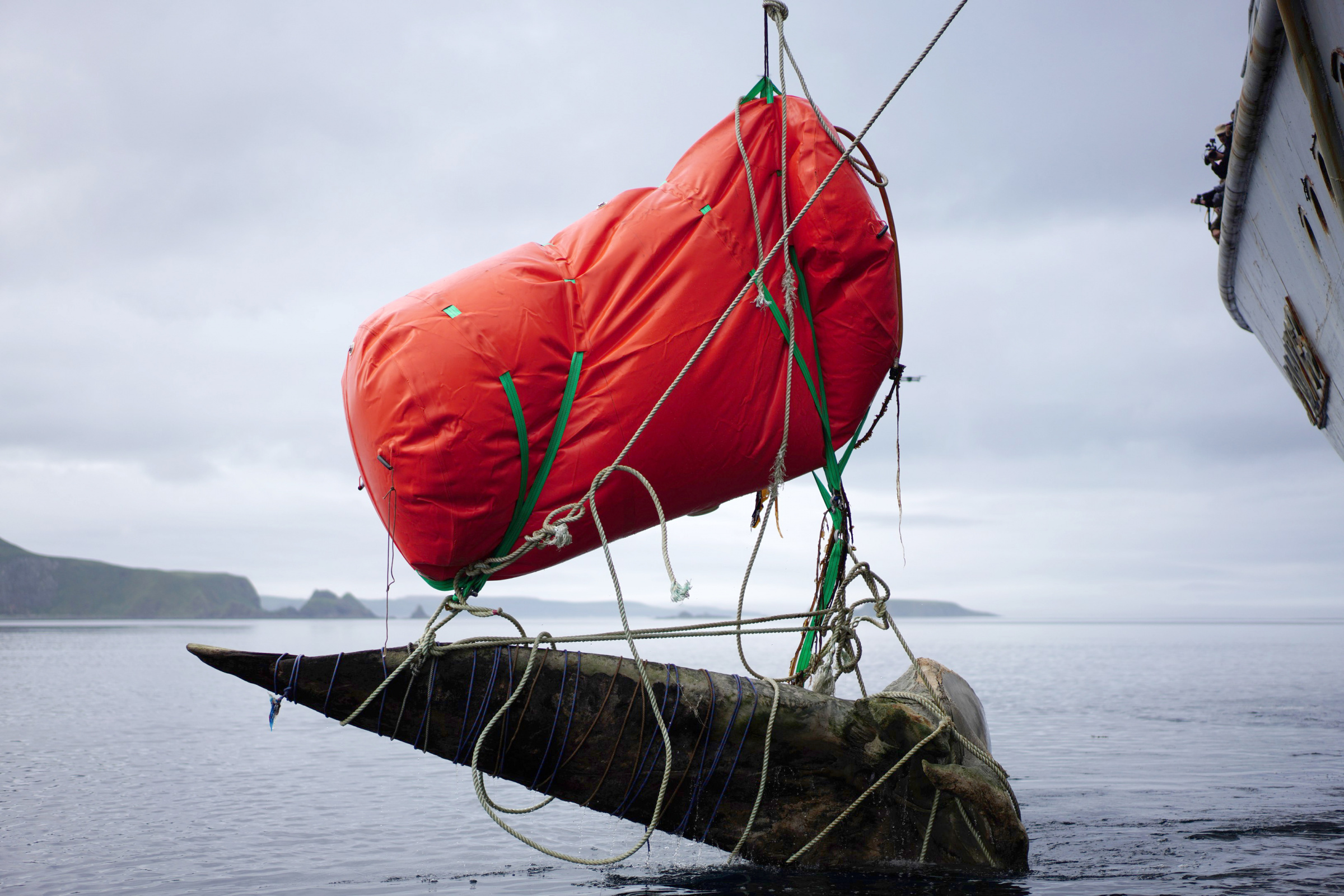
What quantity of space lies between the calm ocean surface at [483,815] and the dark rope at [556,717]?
2.02 metres

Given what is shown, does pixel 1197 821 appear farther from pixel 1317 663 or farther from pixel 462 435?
pixel 1317 663

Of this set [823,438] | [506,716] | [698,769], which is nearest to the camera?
[506,716]

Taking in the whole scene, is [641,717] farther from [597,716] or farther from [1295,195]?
[1295,195]

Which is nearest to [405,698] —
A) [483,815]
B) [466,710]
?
[466,710]

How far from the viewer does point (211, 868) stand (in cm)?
860

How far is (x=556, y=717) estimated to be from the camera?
17.9 feet

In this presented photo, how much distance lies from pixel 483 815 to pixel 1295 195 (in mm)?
10280

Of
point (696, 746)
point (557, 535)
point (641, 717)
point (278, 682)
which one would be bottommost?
point (696, 746)

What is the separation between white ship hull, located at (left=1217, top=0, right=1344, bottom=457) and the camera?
397 cm

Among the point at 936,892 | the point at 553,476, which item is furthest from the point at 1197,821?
the point at 553,476

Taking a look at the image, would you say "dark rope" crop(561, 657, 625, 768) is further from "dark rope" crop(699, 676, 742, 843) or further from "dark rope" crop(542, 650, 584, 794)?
"dark rope" crop(699, 676, 742, 843)

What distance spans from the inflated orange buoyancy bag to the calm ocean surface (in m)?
3.02

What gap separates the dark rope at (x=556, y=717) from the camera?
5434 millimetres

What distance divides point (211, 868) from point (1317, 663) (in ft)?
181
